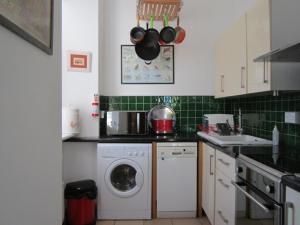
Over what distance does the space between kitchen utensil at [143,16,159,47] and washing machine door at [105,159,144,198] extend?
1.38m

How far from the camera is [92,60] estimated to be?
2750mm

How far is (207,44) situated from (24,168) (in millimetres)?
2769

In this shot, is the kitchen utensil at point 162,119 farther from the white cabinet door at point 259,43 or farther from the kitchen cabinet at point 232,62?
the white cabinet door at point 259,43

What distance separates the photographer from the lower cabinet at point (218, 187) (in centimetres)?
178

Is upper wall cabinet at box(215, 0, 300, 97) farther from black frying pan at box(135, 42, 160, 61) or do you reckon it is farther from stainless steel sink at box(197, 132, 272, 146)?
black frying pan at box(135, 42, 160, 61)

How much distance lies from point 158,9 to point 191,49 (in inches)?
26.3

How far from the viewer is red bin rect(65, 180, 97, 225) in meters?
2.34

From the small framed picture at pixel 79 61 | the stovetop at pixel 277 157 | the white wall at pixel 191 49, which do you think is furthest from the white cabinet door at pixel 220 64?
the small framed picture at pixel 79 61

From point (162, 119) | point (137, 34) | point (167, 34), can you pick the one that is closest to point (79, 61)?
point (137, 34)

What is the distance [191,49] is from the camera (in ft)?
10.2

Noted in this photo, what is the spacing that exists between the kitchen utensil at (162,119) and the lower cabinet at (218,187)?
552mm

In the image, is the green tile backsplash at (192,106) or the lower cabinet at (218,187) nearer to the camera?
the lower cabinet at (218,187)

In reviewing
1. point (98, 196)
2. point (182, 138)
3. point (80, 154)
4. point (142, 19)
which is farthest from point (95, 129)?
point (142, 19)

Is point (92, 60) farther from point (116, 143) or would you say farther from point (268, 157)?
point (268, 157)
